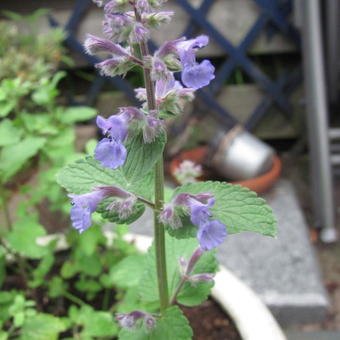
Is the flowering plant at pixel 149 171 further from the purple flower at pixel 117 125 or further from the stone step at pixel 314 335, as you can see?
the stone step at pixel 314 335

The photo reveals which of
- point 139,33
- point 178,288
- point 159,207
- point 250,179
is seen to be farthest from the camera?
point 250,179

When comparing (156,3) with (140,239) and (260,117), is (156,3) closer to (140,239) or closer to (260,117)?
(140,239)

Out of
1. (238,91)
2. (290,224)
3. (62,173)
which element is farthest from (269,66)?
(62,173)

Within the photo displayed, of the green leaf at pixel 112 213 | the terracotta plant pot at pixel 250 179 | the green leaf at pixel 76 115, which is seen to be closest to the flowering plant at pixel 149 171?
the green leaf at pixel 112 213

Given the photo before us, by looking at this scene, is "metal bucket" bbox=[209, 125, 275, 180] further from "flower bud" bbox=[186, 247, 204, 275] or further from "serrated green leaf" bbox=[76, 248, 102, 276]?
"flower bud" bbox=[186, 247, 204, 275]

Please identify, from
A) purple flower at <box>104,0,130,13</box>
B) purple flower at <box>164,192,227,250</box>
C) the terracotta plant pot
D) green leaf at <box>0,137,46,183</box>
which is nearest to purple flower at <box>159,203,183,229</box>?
purple flower at <box>164,192,227,250</box>

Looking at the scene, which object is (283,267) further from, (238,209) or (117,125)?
(117,125)

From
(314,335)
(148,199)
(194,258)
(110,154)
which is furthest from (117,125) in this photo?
(314,335)

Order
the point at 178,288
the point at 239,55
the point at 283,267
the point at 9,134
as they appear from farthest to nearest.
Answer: the point at 239,55, the point at 283,267, the point at 9,134, the point at 178,288
